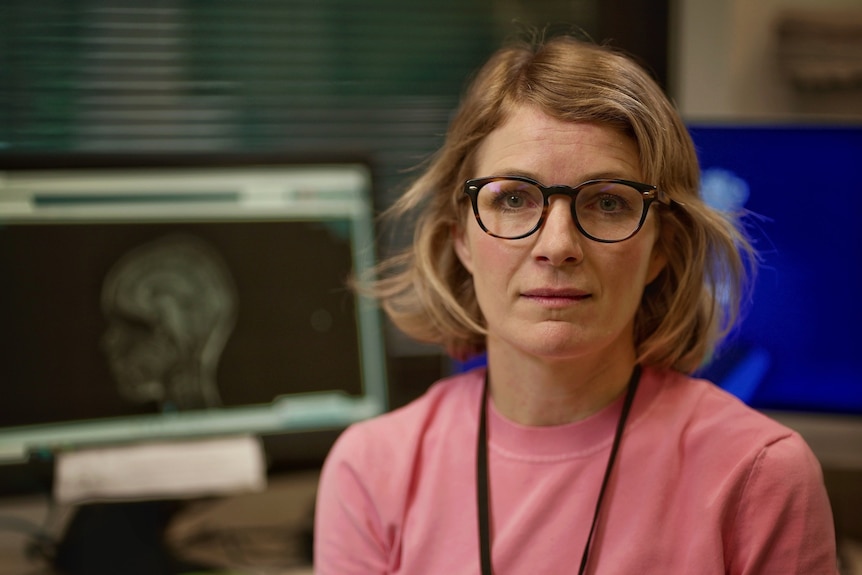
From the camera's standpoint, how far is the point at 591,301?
853mm

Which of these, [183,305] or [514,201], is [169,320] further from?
[514,201]

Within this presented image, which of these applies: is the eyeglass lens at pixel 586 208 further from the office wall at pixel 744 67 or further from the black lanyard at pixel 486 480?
the office wall at pixel 744 67

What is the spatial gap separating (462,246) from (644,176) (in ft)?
0.69

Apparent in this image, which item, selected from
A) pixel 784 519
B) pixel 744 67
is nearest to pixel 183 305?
pixel 784 519

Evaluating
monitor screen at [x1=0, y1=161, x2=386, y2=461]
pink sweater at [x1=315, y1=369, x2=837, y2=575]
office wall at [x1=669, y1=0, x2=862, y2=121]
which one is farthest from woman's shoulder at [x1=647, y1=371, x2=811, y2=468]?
office wall at [x1=669, y1=0, x2=862, y2=121]

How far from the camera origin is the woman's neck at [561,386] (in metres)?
0.92

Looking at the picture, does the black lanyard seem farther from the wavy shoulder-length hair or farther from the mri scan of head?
the mri scan of head

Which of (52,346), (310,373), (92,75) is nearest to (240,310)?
(310,373)

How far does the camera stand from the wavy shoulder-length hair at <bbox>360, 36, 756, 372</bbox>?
0.87 meters

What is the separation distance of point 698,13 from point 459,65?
0.48 metres

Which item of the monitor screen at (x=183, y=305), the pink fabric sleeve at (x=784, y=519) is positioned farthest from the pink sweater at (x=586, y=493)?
the monitor screen at (x=183, y=305)

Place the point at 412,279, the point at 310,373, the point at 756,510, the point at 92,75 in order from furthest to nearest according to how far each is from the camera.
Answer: the point at 92,75 < the point at 310,373 < the point at 412,279 < the point at 756,510

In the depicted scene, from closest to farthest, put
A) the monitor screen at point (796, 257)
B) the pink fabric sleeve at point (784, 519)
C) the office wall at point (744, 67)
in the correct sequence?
the pink fabric sleeve at point (784, 519), the monitor screen at point (796, 257), the office wall at point (744, 67)

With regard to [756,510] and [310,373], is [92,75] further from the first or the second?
[756,510]
